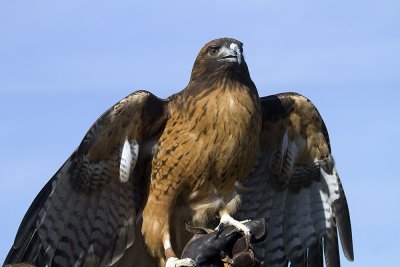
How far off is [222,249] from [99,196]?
9.04 ft

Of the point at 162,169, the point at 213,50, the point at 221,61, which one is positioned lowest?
the point at 162,169

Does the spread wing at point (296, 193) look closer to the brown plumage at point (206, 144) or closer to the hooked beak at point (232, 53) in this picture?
the brown plumage at point (206, 144)

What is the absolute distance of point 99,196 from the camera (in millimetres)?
15516

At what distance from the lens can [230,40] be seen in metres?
15.0

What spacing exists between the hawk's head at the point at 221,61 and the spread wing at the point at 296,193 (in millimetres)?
794

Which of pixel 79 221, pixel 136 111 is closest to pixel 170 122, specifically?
pixel 136 111

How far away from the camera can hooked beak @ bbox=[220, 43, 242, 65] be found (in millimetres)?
14992

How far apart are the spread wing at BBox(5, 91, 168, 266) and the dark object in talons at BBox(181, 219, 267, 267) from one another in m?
2.16

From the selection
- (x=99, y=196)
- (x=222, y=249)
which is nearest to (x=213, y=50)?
(x=99, y=196)

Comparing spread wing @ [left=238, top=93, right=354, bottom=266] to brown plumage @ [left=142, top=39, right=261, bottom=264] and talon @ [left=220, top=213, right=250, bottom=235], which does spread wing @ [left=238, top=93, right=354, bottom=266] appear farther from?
talon @ [left=220, top=213, right=250, bottom=235]

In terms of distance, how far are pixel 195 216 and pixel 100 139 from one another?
1272 mm

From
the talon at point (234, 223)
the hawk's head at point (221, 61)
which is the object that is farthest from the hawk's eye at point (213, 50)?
the talon at point (234, 223)

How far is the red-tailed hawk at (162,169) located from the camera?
49.5 feet

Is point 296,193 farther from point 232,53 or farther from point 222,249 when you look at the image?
point 222,249
